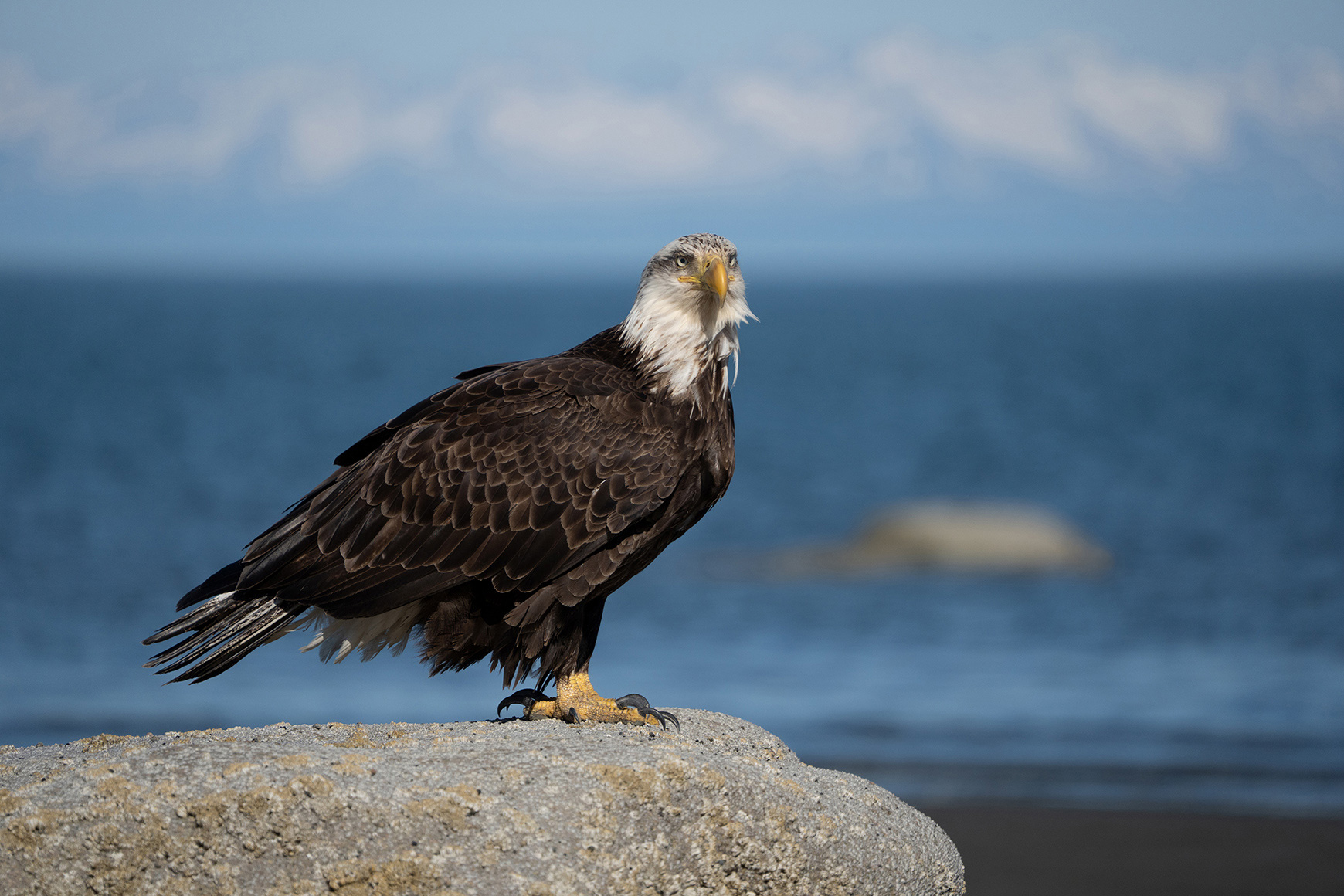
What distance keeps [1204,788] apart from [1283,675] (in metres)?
4.14

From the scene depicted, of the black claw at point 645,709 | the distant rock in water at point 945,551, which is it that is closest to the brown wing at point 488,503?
the black claw at point 645,709

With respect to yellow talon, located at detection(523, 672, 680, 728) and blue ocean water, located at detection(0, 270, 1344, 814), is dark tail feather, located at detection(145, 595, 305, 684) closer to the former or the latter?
yellow talon, located at detection(523, 672, 680, 728)

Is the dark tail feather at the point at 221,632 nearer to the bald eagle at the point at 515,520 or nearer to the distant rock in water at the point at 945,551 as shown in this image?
the bald eagle at the point at 515,520

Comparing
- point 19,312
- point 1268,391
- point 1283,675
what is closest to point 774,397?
point 1268,391

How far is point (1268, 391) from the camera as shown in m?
54.5

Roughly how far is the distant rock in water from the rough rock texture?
14.7 meters

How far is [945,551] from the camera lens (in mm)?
19375

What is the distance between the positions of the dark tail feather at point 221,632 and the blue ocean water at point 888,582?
623 cm

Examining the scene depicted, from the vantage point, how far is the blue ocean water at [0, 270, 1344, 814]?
38.1 ft

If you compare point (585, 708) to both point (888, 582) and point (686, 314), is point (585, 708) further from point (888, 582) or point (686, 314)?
point (888, 582)

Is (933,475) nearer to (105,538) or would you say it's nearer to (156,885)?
(105,538)

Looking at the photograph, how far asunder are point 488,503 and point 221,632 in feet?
3.81

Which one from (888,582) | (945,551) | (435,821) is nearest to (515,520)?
(435,821)

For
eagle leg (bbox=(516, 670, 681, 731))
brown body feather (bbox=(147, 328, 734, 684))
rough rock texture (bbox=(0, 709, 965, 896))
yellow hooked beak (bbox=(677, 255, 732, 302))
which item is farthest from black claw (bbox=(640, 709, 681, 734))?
yellow hooked beak (bbox=(677, 255, 732, 302))
